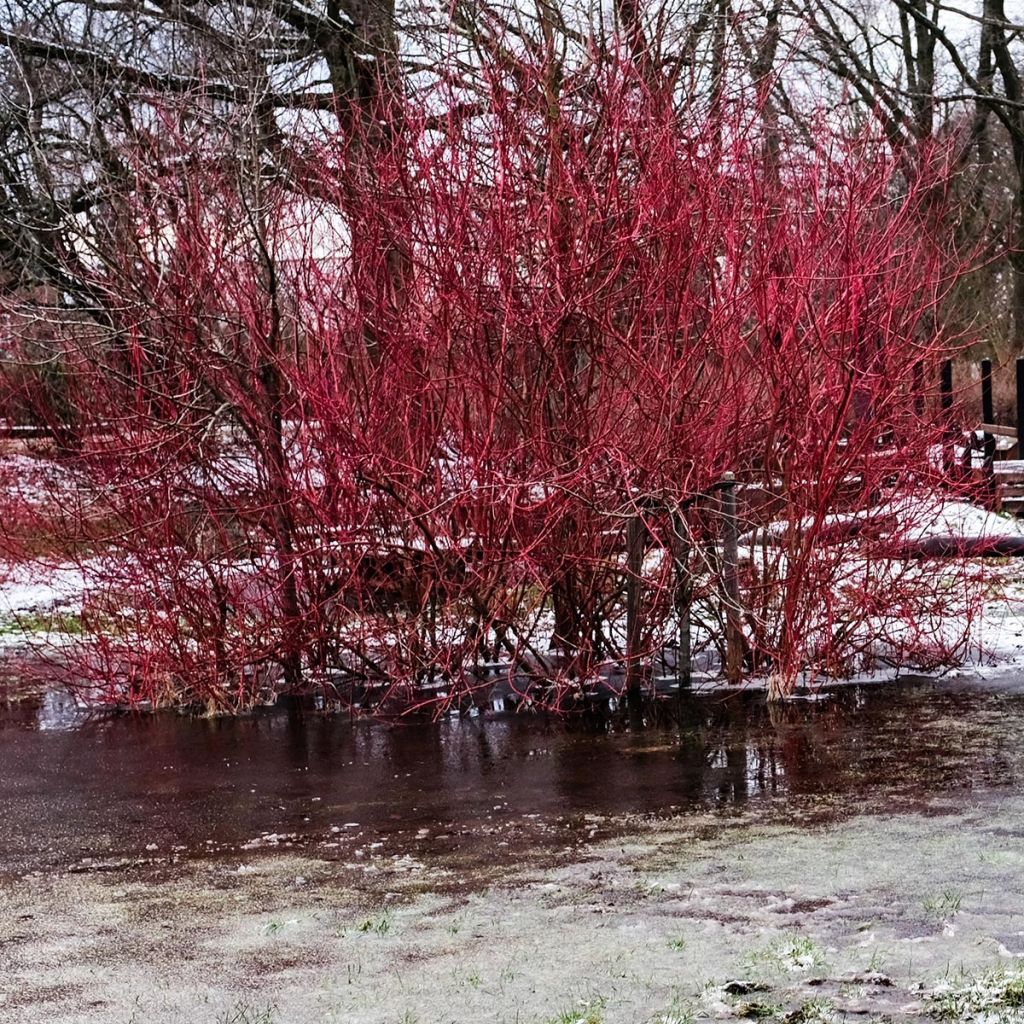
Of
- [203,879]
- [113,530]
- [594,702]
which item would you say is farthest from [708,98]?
[203,879]

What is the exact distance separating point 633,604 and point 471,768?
6.60 feet

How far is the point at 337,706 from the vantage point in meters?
9.71

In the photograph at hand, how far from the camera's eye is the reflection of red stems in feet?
29.1

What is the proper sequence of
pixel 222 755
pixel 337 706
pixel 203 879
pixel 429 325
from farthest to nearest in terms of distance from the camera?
pixel 337 706 → pixel 429 325 → pixel 222 755 → pixel 203 879

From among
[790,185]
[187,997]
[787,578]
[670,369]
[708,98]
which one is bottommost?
[187,997]

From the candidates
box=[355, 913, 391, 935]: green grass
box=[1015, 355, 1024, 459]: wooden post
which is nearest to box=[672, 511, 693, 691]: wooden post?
box=[355, 913, 391, 935]: green grass

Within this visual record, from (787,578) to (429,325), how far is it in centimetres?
260

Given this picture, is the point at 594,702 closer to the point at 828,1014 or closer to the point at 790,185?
the point at 790,185

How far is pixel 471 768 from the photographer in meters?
7.88

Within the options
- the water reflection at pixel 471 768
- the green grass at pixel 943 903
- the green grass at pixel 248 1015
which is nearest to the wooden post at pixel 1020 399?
the water reflection at pixel 471 768

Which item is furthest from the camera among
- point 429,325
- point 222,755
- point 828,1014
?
point 429,325

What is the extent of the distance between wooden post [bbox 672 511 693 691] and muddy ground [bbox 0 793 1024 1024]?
117 inches

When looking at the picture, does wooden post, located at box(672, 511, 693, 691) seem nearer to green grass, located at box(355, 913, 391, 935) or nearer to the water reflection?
the water reflection

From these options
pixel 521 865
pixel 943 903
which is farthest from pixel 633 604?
pixel 943 903
